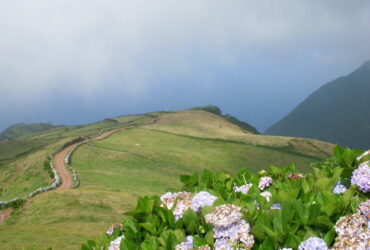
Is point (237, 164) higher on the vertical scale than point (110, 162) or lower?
lower

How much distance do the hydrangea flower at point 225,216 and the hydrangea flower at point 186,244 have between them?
42 centimetres

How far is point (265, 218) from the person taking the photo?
3.41 m

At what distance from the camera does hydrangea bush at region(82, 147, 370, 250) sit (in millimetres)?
3166

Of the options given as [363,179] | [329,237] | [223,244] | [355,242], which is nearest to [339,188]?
[363,179]

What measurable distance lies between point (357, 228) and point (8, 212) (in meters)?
28.7

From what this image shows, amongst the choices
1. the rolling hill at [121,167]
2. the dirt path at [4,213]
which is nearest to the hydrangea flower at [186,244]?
the rolling hill at [121,167]

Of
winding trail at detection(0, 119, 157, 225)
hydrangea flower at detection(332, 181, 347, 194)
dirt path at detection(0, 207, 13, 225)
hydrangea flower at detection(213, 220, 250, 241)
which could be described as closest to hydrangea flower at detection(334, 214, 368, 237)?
hydrangea flower at detection(213, 220, 250, 241)

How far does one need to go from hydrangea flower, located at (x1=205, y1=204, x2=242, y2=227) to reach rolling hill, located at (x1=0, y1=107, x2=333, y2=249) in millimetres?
2410

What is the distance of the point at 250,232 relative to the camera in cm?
345

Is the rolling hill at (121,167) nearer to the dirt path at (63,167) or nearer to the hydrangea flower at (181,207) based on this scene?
the dirt path at (63,167)

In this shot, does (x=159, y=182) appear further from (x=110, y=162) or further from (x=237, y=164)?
(x=237, y=164)

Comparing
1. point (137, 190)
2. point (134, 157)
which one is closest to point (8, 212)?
point (137, 190)

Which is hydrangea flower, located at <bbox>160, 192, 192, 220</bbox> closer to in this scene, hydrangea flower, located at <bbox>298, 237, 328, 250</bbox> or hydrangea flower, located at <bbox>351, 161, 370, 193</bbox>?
hydrangea flower, located at <bbox>298, 237, 328, 250</bbox>

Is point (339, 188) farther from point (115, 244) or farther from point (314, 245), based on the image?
point (115, 244)
